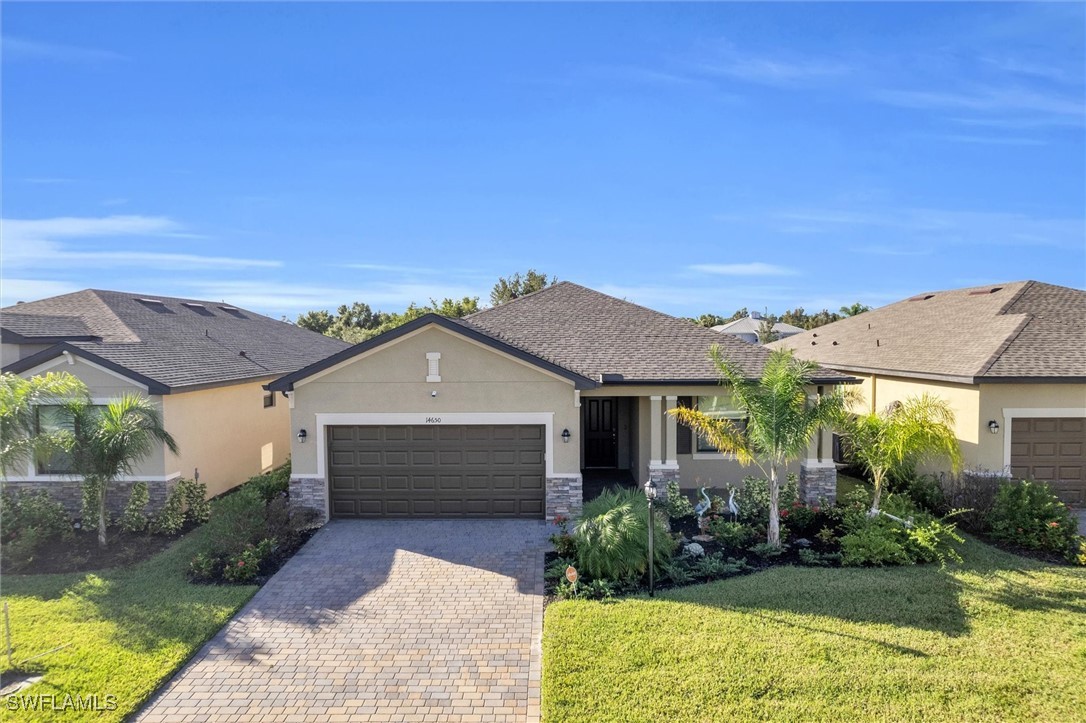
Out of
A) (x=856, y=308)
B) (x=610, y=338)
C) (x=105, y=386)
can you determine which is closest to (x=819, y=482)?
(x=610, y=338)

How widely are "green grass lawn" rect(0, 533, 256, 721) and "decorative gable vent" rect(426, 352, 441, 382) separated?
4990mm

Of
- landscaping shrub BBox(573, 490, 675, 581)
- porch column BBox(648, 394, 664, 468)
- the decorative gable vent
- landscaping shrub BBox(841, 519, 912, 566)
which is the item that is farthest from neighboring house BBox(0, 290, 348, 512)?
landscaping shrub BBox(841, 519, 912, 566)

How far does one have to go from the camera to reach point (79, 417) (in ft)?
34.9

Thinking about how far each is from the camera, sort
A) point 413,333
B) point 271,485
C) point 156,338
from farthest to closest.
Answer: point 156,338
point 271,485
point 413,333

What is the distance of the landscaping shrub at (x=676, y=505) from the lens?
12.1m

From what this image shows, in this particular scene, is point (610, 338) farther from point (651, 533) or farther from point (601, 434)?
point (651, 533)

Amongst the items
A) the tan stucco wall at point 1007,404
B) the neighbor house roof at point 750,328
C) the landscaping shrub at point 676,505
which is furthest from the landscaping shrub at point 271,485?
the neighbor house roof at point 750,328

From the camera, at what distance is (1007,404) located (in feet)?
42.3

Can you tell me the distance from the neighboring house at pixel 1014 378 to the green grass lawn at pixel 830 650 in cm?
474

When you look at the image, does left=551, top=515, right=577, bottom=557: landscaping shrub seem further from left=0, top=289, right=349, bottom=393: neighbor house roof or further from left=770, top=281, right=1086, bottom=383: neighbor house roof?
left=770, top=281, right=1086, bottom=383: neighbor house roof

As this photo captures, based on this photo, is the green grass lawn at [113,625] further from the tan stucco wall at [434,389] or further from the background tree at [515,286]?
the background tree at [515,286]

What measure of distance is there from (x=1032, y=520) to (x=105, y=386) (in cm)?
1864

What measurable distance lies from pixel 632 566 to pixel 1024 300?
14.8 metres

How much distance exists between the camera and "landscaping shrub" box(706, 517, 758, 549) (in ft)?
34.7
